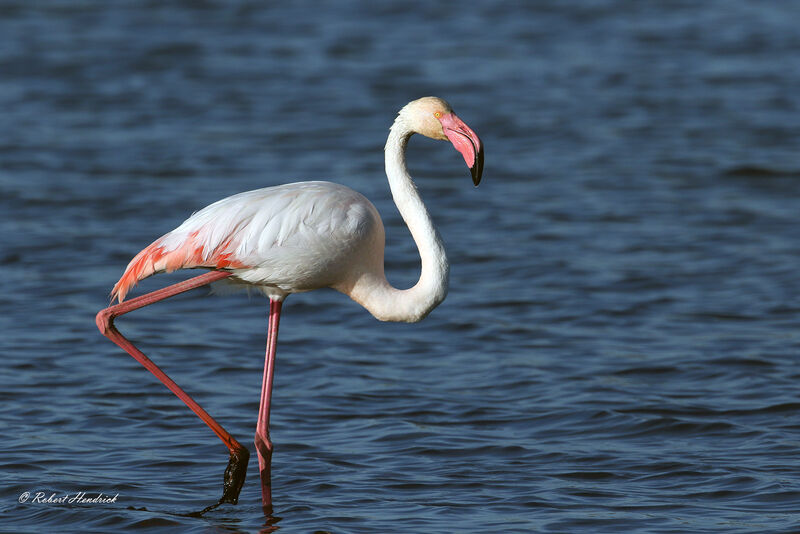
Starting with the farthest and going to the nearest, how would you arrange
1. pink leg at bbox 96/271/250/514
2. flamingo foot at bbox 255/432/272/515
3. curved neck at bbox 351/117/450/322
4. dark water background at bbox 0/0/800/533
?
dark water background at bbox 0/0/800/533 → flamingo foot at bbox 255/432/272/515 → pink leg at bbox 96/271/250/514 → curved neck at bbox 351/117/450/322

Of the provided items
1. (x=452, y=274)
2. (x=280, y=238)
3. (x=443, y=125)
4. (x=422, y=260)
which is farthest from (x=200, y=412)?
(x=452, y=274)

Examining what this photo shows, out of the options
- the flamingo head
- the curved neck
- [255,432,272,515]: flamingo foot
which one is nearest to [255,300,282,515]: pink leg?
[255,432,272,515]: flamingo foot

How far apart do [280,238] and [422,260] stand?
2.49 ft

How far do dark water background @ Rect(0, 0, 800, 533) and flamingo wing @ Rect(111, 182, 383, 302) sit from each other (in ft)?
4.29

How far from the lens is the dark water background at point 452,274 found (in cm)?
734

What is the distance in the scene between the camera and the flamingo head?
6.70 m

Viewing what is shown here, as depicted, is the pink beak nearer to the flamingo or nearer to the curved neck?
the flamingo

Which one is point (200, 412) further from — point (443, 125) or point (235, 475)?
point (443, 125)

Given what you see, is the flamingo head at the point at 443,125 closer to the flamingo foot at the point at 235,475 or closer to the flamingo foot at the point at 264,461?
the flamingo foot at the point at 264,461

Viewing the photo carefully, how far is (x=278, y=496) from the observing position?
719 cm

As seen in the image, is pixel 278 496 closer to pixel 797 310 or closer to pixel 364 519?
pixel 364 519

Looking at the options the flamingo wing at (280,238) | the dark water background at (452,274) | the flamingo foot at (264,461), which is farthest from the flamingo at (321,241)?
the dark water background at (452,274)

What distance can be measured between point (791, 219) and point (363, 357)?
568cm

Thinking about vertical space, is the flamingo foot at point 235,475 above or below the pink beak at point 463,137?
below
